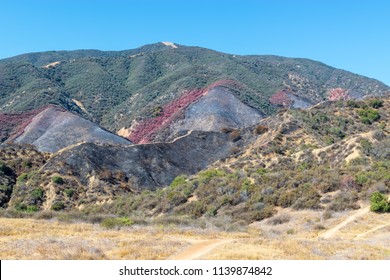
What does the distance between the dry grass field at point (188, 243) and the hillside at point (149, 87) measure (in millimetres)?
74224

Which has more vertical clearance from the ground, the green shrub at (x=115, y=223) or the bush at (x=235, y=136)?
the bush at (x=235, y=136)

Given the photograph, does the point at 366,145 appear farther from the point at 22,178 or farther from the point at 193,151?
the point at 22,178

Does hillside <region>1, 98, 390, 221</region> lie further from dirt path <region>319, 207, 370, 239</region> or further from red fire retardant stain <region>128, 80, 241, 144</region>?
red fire retardant stain <region>128, 80, 241, 144</region>

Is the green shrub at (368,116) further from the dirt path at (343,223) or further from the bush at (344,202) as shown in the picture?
the dirt path at (343,223)

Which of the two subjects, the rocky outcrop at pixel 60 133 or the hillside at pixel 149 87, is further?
the hillside at pixel 149 87

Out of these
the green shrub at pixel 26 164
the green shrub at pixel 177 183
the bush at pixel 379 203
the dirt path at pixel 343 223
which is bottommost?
the dirt path at pixel 343 223

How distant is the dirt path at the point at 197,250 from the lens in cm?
1570

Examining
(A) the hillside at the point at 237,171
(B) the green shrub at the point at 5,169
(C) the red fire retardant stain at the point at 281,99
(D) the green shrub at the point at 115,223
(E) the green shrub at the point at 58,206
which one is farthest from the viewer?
(C) the red fire retardant stain at the point at 281,99

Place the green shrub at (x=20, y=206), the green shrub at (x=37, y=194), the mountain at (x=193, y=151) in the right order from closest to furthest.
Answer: the mountain at (x=193, y=151) < the green shrub at (x=20, y=206) < the green shrub at (x=37, y=194)

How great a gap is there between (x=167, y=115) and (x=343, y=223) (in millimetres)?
93216

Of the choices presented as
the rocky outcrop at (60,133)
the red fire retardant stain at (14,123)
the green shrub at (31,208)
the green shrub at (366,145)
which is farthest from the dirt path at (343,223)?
the red fire retardant stain at (14,123)

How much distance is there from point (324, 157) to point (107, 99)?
11217 centimetres

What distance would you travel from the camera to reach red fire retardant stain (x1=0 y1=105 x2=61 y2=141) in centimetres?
10270
